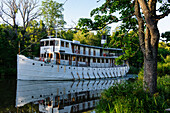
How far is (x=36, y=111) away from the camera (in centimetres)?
771

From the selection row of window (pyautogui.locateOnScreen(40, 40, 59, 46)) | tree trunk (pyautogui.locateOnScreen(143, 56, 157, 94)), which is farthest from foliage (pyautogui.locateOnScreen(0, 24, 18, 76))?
tree trunk (pyautogui.locateOnScreen(143, 56, 157, 94))

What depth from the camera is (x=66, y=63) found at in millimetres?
26734

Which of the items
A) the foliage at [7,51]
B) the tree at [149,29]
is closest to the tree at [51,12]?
the foliage at [7,51]

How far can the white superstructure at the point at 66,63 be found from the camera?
22.0m

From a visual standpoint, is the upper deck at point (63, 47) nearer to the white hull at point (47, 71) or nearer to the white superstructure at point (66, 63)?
the white superstructure at point (66, 63)

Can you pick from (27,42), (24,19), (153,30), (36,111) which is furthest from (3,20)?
(153,30)

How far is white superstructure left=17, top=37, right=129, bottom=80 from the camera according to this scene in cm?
2197

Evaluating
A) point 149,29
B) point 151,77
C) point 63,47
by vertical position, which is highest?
point 63,47

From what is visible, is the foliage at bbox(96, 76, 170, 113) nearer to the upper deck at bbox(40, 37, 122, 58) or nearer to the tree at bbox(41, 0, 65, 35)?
the upper deck at bbox(40, 37, 122, 58)

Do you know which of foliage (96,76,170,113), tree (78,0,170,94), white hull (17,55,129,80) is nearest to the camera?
foliage (96,76,170,113)

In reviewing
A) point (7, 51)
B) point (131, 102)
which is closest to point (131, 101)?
point (131, 102)

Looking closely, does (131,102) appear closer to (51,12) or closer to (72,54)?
(72,54)

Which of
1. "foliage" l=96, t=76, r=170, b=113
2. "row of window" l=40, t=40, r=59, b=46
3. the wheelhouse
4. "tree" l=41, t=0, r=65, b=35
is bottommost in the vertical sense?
"foliage" l=96, t=76, r=170, b=113

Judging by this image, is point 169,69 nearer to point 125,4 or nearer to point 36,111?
point 125,4
